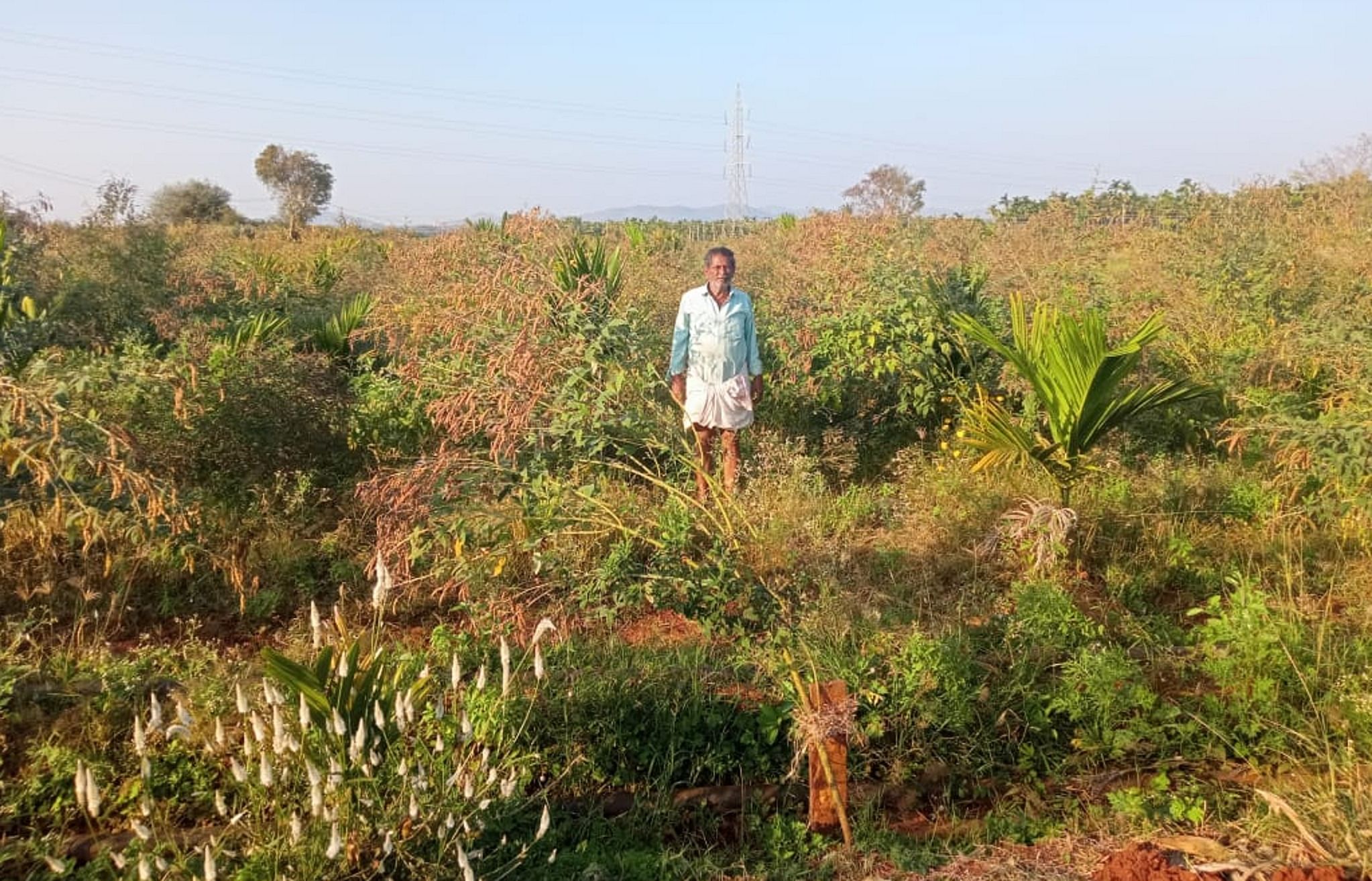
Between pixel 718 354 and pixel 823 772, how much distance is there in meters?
2.83

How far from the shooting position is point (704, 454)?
5.13 meters

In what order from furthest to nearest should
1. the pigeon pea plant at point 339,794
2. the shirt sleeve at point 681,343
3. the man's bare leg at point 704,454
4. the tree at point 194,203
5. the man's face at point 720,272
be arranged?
the tree at point 194,203
the shirt sleeve at point 681,343
the man's face at point 720,272
the man's bare leg at point 704,454
the pigeon pea plant at point 339,794

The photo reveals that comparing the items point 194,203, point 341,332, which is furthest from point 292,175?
point 341,332

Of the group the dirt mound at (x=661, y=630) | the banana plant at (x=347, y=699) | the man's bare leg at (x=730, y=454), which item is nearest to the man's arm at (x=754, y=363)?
the man's bare leg at (x=730, y=454)

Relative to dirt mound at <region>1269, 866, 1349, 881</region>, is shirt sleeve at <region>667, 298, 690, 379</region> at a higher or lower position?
higher

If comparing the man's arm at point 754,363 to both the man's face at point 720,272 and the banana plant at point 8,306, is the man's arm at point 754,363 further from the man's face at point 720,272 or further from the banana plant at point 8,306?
the banana plant at point 8,306

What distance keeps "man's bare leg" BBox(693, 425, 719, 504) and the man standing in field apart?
0.02m

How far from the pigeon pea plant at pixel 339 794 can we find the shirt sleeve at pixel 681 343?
2818 mm

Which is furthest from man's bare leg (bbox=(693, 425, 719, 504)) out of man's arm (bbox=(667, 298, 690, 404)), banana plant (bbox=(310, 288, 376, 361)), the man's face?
banana plant (bbox=(310, 288, 376, 361))

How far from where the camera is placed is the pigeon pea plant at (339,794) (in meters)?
2.10

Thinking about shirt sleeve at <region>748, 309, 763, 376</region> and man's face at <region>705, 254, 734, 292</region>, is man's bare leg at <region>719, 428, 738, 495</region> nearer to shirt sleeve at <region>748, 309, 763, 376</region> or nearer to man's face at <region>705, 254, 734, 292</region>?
shirt sleeve at <region>748, 309, 763, 376</region>

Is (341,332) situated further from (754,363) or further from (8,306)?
(754,363)

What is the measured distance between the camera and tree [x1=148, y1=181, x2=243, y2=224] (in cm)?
2622

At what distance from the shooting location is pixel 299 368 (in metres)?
5.40
